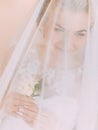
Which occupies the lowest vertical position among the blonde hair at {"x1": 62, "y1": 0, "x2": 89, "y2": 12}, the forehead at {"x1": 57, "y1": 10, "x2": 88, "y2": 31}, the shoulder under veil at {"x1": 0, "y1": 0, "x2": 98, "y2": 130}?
the shoulder under veil at {"x1": 0, "y1": 0, "x2": 98, "y2": 130}

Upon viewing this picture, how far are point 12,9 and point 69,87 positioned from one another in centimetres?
50

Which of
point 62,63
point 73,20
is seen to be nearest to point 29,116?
point 62,63

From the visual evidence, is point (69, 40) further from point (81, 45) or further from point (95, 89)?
point (95, 89)

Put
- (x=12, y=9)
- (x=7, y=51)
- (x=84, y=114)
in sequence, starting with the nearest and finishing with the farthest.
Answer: (x=84, y=114) < (x=7, y=51) < (x=12, y=9)

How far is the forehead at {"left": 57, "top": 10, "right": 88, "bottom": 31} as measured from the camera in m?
0.83

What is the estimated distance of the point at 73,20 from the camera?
83 cm

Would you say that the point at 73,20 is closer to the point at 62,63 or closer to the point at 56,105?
the point at 62,63

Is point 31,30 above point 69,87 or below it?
above

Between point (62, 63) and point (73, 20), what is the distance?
0.43ft

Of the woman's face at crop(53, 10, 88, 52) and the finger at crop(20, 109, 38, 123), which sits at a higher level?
the woman's face at crop(53, 10, 88, 52)

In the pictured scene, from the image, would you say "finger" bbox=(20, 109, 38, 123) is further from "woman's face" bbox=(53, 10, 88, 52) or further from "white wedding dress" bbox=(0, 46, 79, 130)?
"woman's face" bbox=(53, 10, 88, 52)

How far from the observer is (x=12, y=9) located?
119cm

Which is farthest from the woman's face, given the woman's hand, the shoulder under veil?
the woman's hand

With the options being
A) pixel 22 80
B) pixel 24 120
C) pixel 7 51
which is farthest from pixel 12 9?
pixel 24 120
